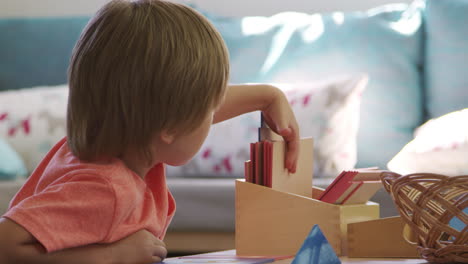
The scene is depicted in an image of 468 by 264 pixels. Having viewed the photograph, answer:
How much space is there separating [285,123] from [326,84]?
1.21 m

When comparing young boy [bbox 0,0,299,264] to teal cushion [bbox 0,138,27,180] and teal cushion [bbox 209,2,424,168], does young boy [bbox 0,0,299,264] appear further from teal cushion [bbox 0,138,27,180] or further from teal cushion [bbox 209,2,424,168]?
teal cushion [bbox 209,2,424,168]

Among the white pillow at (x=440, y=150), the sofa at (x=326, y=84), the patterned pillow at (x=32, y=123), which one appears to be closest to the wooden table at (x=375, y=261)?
the white pillow at (x=440, y=150)

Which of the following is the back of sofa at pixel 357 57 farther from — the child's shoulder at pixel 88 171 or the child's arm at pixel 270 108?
the child's shoulder at pixel 88 171

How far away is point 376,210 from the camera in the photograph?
3.20ft

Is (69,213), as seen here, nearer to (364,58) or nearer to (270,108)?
(270,108)

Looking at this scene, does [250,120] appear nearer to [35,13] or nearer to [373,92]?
[373,92]

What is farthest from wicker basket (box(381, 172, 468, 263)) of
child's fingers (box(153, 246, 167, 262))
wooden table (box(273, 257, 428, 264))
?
child's fingers (box(153, 246, 167, 262))

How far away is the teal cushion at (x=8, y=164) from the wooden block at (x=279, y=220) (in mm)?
1348

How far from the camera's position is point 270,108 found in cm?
99

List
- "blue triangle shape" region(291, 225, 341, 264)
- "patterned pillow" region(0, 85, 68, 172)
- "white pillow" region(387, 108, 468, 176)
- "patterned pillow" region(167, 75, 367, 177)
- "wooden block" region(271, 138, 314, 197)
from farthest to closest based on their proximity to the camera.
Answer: "patterned pillow" region(0, 85, 68, 172) → "patterned pillow" region(167, 75, 367, 177) → "white pillow" region(387, 108, 468, 176) → "wooden block" region(271, 138, 314, 197) → "blue triangle shape" region(291, 225, 341, 264)

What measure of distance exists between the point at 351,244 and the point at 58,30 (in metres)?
2.05

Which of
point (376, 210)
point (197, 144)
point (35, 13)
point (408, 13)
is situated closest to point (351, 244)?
point (376, 210)

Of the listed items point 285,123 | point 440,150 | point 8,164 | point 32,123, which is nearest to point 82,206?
point 285,123

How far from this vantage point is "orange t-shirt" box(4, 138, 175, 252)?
69 centimetres
